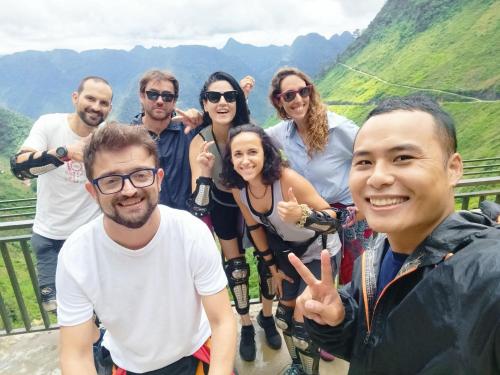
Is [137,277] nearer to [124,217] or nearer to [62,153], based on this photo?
[124,217]

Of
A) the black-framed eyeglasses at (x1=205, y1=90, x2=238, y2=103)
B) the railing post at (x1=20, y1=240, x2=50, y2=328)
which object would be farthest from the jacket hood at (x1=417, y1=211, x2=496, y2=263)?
the railing post at (x1=20, y1=240, x2=50, y2=328)

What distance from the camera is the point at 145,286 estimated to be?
6.69 feet

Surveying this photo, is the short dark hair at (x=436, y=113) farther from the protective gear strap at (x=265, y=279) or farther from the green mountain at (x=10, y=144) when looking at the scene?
the green mountain at (x=10, y=144)

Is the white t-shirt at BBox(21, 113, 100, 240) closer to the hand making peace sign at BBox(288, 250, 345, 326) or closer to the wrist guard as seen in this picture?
the wrist guard

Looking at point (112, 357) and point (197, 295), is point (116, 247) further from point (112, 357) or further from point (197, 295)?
point (112, 357)

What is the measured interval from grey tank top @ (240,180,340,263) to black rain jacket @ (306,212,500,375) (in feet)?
3.92

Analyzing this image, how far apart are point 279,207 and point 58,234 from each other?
208 cm

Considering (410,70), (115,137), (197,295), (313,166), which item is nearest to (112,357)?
(197,295)

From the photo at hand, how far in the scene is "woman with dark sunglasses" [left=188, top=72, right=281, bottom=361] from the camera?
305 cm

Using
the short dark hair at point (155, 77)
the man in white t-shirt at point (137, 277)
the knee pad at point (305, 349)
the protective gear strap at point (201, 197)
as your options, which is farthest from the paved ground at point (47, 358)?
the short dark hair at point (155, 77)

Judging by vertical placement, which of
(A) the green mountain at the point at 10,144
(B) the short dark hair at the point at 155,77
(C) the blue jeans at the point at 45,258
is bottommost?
(A) the green mountain at the point at 10,144

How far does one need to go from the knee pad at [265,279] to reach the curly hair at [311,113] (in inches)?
40.5

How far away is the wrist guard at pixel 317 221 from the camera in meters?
2.57

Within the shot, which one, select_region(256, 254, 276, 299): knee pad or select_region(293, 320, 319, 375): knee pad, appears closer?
select_region(293, 320, 319, 375): knee pad
